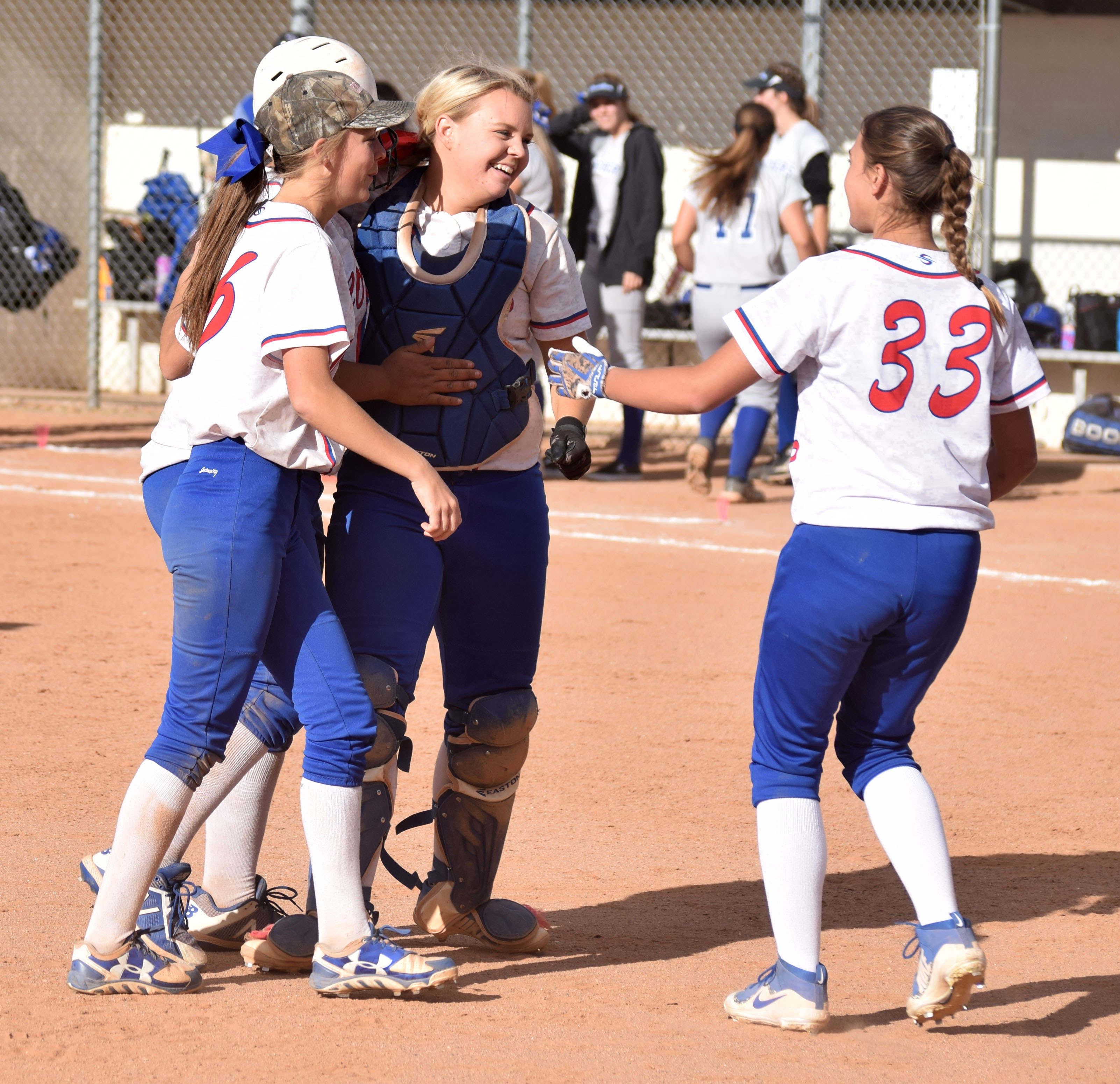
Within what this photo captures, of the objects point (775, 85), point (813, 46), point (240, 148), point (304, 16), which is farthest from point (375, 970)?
point (304, 16)

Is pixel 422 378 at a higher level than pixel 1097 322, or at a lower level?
lower

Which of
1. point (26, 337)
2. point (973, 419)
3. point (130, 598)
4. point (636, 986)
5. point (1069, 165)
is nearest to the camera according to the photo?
point (973, 419)

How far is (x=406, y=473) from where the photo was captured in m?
2.99

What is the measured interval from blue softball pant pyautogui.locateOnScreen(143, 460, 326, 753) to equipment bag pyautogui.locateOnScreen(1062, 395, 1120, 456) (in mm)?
9431

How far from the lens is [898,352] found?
291cm

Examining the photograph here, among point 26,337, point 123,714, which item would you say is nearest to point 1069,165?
point 26,337

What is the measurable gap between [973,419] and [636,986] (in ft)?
4.31

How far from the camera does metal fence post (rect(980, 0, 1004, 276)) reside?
34.6ft

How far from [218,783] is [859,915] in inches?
61.8

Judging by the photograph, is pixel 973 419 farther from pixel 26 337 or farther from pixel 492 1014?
pixel 26 337

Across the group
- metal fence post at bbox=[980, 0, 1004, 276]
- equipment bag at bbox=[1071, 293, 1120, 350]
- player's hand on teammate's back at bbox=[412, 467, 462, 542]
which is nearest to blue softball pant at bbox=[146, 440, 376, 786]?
player's hand on teammate's back at bbox=[412, 467, 462, 542]

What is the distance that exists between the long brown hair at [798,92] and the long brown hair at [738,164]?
242 mm

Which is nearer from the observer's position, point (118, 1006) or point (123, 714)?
point (118, 1006)

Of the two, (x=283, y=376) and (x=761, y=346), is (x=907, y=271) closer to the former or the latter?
(x=761, y=346)
